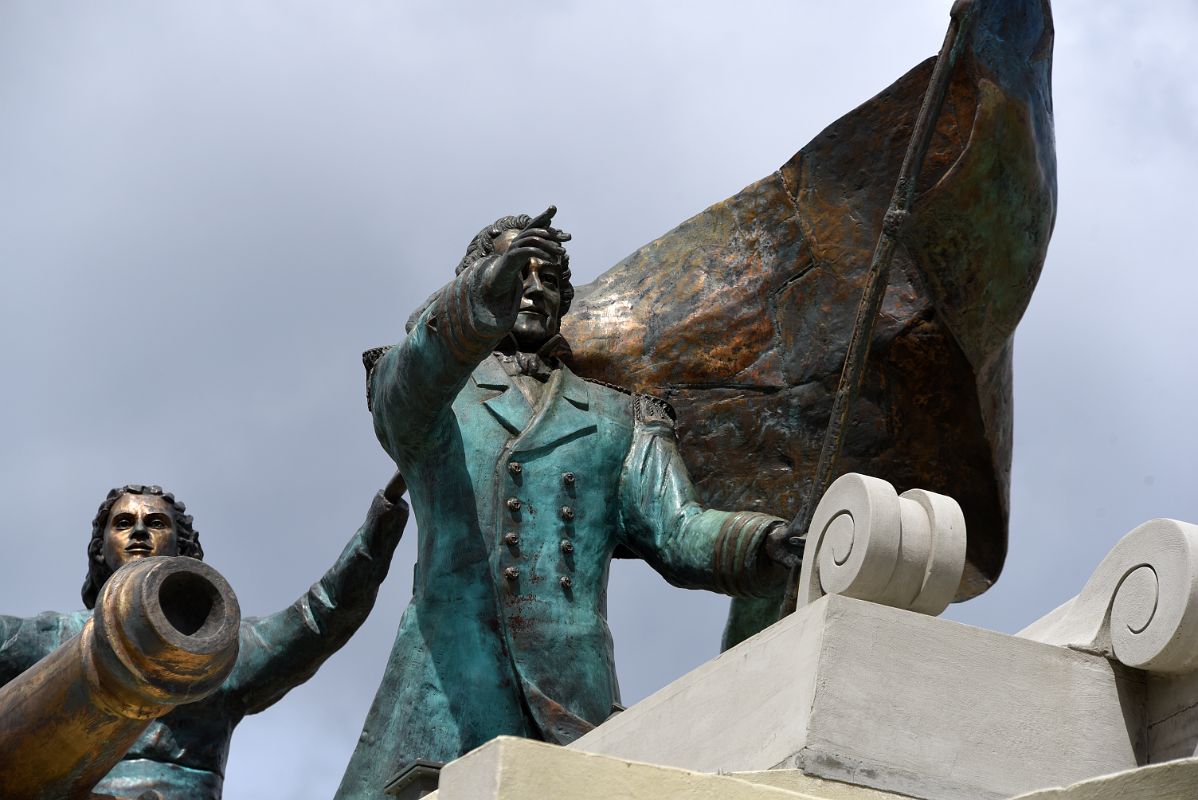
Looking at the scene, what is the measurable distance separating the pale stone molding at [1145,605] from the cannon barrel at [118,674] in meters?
2.96

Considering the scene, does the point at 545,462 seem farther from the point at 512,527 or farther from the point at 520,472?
the point at 512,527

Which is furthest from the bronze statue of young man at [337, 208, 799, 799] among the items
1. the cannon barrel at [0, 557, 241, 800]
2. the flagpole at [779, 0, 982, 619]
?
the cannon barrel at [0, 557, 241, 800]

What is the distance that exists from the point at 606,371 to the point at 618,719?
2.78 meters

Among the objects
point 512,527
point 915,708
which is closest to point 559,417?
point 512,527

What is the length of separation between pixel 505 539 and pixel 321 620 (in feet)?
4.78

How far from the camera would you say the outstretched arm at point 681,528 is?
1050 centimetres

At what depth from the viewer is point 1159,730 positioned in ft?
30.5

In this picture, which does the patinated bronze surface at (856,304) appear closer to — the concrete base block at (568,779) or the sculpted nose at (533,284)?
the sculpted nose at (533,284)

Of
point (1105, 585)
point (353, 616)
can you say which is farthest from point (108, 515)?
point (1105, 585)

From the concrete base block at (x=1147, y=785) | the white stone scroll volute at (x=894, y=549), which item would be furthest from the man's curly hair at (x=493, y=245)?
the concrete base block at (x=1147, y=785)

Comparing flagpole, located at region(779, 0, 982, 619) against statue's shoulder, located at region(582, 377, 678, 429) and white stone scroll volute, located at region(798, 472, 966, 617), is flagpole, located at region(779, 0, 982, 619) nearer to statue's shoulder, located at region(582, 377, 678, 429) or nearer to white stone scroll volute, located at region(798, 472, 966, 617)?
statue's shoulder, located at region(582, 377, 678, 429)

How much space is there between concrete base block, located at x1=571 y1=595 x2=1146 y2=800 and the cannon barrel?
1816 mm

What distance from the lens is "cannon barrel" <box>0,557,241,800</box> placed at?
7.98m

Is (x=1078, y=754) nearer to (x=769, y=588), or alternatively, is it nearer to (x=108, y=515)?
(x=769, y=588)
